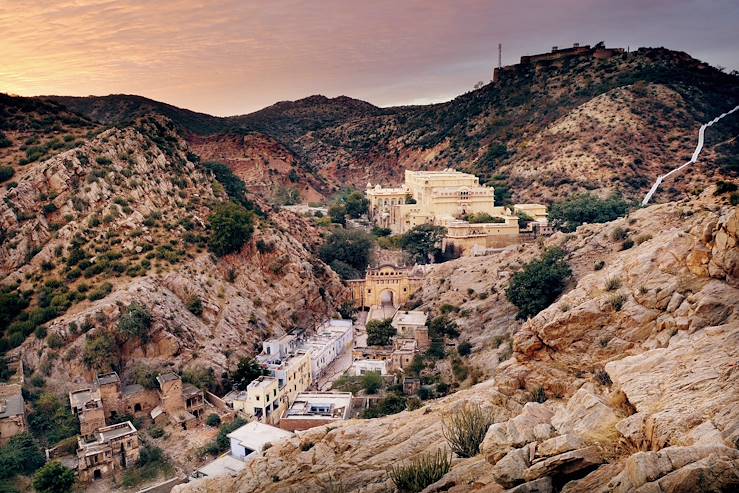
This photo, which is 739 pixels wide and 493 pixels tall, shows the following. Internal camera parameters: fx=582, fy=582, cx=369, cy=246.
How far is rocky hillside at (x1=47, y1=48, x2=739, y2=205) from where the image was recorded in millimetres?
56438

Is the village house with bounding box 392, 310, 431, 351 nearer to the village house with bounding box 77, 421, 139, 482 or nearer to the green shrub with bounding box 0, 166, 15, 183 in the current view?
the village house with bounding box 77, 421, 139, 482

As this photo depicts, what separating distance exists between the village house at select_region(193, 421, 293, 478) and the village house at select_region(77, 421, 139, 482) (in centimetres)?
338

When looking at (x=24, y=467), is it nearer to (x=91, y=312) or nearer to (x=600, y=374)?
(x=91, y=312)

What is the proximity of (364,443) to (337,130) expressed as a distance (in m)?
103

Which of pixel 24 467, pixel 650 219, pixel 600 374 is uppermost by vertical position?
pixel 650 219

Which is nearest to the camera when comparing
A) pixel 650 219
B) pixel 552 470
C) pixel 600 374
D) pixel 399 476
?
pixel 552 470

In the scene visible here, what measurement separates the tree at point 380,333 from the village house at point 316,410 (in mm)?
5942

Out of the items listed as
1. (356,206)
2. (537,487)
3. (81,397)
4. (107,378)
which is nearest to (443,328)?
(107,378)

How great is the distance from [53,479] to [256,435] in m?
7.43

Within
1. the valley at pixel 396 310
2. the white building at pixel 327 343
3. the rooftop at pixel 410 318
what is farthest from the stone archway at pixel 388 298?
the rooftop at pixel 410 318

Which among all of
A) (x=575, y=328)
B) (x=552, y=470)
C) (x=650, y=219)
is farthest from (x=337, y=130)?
(x=552, y=470)

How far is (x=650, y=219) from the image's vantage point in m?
25.9

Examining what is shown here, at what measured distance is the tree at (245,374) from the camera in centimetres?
3042

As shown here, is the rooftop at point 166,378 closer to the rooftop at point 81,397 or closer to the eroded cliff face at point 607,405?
the rooftop at point 81,397
